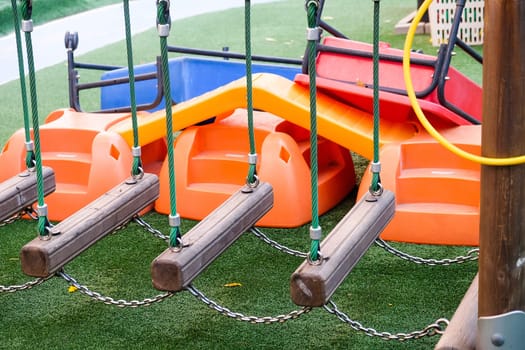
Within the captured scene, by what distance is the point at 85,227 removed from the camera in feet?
9.43

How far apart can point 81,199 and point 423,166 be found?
57.2 inches

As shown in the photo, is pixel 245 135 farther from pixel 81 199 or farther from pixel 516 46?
pixel 516 46

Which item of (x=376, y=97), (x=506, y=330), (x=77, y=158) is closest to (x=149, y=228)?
(x=376, y=97)

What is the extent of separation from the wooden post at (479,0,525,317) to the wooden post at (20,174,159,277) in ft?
3.85

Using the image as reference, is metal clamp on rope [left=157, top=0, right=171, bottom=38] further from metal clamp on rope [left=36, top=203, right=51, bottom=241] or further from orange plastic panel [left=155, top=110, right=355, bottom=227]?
orange plastic panel [left=155, top=110, right=355, bottom=227]

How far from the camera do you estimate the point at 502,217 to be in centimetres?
226

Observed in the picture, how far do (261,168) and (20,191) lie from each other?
1.14 metres

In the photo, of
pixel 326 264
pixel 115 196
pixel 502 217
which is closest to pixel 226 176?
pixel 115 196

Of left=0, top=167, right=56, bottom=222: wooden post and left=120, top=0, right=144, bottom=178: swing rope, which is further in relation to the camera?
left=0, top=167, right=56, bottom=222: wooden post

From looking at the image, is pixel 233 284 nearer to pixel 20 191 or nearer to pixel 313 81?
pixel 20 191

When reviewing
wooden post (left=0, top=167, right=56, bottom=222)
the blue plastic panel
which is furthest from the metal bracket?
the blue plastic panel

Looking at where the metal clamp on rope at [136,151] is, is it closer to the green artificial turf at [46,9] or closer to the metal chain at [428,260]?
the metal chain at [428,260]

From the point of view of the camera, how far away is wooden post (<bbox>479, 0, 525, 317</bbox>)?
2164mm

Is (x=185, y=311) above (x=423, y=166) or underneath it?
underneath
